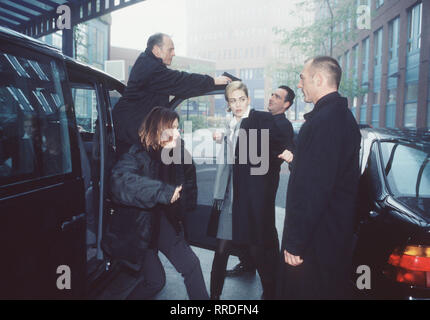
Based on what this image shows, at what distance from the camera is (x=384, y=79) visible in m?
23.8

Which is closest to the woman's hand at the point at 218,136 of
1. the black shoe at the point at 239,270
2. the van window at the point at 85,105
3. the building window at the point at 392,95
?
the black shoe at the point at 239,270

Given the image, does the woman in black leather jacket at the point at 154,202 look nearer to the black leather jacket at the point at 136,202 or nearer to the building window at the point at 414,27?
the black leather jacket at the point at 136,202

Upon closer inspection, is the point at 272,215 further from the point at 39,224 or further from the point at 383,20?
the point at 383,20

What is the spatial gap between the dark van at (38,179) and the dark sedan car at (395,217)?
1786 millimetres

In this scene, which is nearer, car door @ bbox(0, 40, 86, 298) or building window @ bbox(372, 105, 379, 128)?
car door @ bbox(0, 40, 86, 298)

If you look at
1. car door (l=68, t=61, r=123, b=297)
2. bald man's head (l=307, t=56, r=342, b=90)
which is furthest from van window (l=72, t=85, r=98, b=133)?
bald man's head (l=307, t=56, r=342, b=90)

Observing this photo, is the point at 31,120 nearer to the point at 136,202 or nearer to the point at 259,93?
the point at 136,202

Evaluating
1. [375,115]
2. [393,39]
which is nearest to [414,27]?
[393,39]

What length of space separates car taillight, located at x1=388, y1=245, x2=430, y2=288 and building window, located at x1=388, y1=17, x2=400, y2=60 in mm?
23486

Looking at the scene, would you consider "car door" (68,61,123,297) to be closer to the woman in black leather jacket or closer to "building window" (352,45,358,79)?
the woman in black leather jacket

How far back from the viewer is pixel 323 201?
6.53ft

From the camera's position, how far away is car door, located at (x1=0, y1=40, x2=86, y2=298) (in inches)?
69.6

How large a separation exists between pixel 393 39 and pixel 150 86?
79.7ft

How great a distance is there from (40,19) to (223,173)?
15.4 feet
